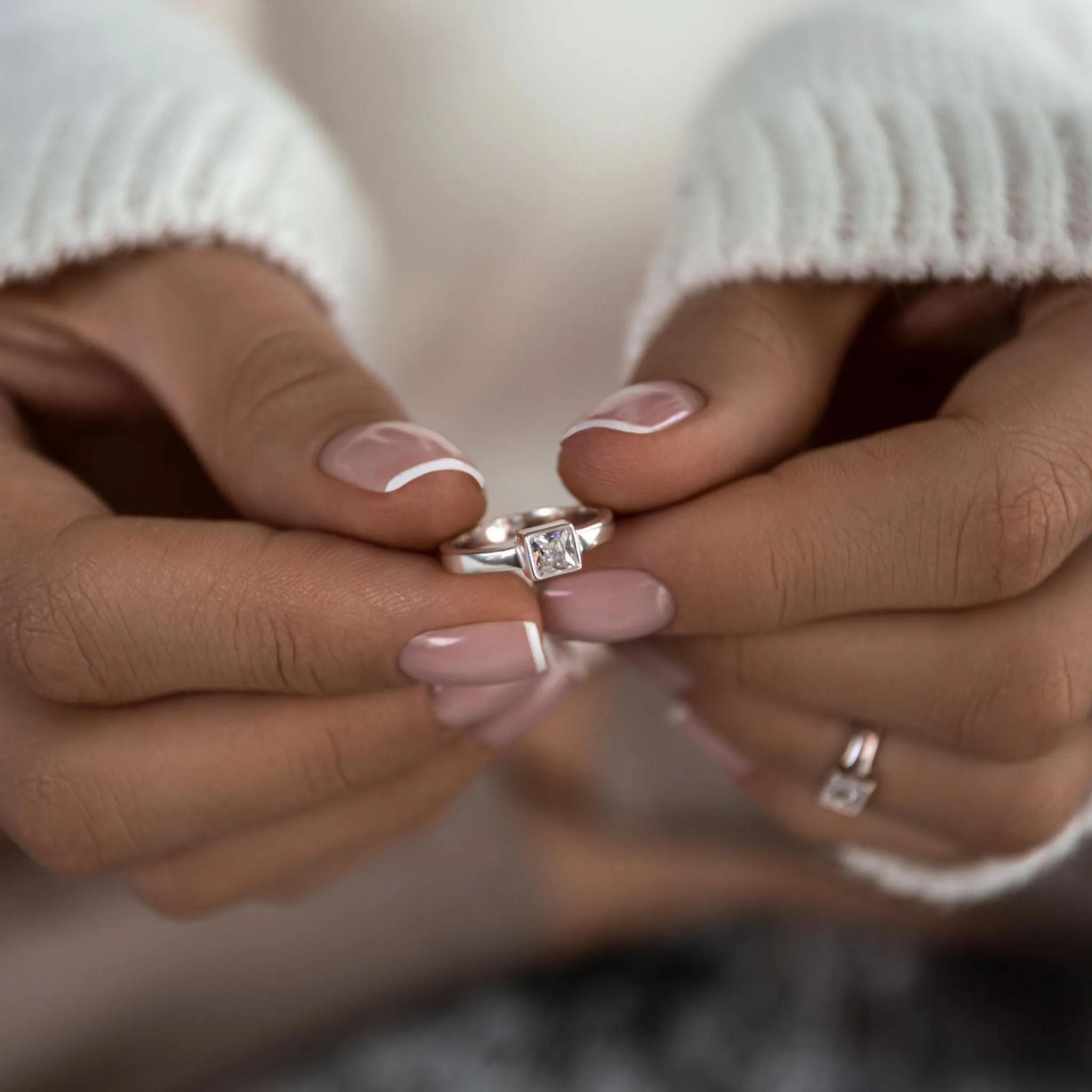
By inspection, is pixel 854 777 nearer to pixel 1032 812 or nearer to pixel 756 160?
pixel 1032 812

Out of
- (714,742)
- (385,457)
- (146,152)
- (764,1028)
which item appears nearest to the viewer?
(385,457)

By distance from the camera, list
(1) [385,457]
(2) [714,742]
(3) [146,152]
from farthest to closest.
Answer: (2) [714,742], (3) [146,152], (1) [385,457]

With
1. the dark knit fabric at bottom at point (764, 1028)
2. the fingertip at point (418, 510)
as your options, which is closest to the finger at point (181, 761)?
the fingertip at point (418, 510)

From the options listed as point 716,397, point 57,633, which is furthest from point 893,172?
point 57,633

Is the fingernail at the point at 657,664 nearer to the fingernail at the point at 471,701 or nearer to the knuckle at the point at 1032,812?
the fingernail at the point at 471,701

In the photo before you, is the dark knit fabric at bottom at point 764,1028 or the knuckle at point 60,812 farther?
the dark knit fabric at bottom at point 764,1028

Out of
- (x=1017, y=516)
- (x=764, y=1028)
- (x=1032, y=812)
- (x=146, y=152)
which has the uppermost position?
(x=146, y=152)

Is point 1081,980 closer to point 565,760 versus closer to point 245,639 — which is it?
point 565,760

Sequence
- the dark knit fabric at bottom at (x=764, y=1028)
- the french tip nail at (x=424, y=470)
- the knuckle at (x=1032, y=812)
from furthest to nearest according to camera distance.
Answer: the dark knit fabric at bottom at (x=764, y=1028) < the knuckle at (x=1032, y=812) < the french tip nail at (x=424, y=470)

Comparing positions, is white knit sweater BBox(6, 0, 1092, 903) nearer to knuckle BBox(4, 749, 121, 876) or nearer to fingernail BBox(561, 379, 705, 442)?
fingernail BBox(561, 379, 705, 442)
